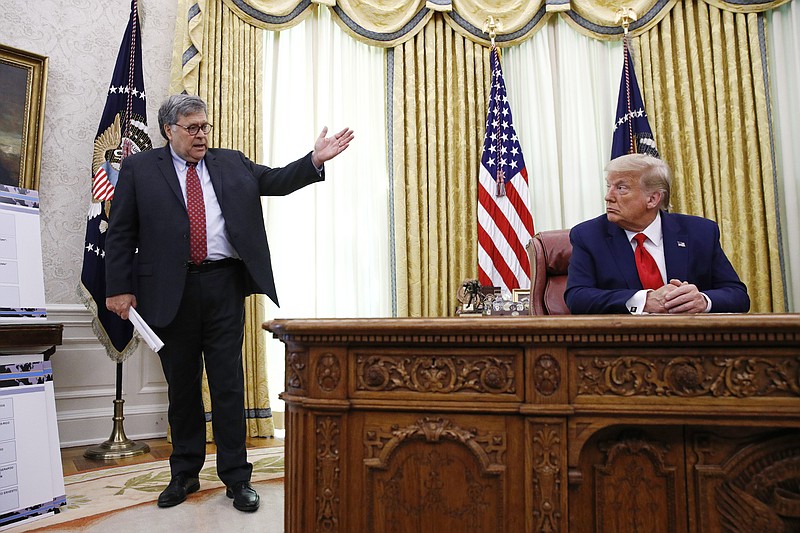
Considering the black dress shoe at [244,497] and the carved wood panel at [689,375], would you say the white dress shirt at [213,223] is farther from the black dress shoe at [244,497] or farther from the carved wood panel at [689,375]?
the carved wood panel at [689,375]

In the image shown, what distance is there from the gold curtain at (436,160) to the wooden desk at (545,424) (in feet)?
9.68

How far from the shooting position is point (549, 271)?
2.54 metres

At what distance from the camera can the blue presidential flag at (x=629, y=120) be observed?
3990 millimetres

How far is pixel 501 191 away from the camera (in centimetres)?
417

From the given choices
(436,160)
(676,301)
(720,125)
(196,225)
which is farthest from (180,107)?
(720,125)

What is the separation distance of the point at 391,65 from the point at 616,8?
64.5 inches

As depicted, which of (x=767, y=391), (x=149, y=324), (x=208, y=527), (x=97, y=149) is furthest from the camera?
(x=97, y=149)

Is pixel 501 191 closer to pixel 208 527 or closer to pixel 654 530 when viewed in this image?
pixel 208 527

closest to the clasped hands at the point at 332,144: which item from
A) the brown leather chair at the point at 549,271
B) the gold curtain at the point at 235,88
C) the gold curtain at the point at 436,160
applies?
the brown leather chair at the point at 549,271

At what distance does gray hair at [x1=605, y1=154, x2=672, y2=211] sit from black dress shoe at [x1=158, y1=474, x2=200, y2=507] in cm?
203

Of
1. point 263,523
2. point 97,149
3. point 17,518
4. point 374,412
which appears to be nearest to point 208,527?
point 263,523

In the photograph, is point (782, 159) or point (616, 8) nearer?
point (782, 159)

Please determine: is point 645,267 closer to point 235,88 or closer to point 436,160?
point 436,160

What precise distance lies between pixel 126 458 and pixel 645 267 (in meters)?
2.85
